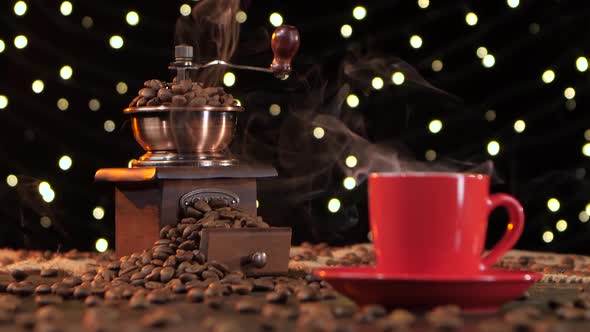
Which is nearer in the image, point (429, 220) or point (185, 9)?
point (429, 220)

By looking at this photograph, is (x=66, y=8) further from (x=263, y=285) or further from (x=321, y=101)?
(x=263, y=285)

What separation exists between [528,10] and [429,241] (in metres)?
1.36

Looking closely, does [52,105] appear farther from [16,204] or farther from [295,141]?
[295,141]

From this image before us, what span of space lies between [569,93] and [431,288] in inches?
54.2

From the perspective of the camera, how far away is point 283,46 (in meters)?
1.54

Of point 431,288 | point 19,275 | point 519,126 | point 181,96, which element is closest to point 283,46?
point 181,96

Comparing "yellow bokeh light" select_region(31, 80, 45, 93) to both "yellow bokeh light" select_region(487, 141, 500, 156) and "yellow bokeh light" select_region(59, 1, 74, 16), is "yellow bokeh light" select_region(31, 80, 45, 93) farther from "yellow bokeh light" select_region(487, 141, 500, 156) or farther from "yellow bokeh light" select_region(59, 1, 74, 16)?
"yellow bokeh light" select_region(487, 141, 500, 156)

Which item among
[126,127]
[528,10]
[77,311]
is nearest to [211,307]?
[77,311]

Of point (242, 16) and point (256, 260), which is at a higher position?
point (242, 16)

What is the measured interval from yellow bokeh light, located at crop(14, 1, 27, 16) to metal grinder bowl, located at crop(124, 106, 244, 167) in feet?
2.36

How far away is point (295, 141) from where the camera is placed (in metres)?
2.30

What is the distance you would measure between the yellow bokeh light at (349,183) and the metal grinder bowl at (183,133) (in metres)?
0.75

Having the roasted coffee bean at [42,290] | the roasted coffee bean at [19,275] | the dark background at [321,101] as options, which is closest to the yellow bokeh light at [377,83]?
the dark background at [321,101]

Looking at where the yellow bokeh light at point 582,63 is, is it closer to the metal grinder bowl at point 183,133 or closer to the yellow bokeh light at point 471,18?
the yellow bokeh light at point 471,18
